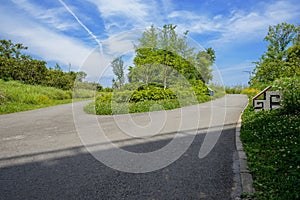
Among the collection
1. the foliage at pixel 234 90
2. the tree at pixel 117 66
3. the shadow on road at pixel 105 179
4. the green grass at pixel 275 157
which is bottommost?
the shadow on road at pixel 105 179

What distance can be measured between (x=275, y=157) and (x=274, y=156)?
2.3 inches

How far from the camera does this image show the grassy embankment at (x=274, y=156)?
2471 mm

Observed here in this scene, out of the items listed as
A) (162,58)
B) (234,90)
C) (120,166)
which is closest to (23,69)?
(162,58)

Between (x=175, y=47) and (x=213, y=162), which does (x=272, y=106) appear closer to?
(x=213, y=162)

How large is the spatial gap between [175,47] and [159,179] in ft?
51.2

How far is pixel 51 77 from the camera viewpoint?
98.0 feet

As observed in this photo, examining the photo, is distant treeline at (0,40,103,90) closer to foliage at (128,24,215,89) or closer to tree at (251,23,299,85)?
foliage at (128,24,215,89)

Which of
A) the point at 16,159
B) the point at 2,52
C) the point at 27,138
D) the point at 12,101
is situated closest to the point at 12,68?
the point at 2,52

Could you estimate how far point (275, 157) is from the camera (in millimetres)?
3471

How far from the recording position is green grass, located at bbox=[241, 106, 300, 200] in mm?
2468

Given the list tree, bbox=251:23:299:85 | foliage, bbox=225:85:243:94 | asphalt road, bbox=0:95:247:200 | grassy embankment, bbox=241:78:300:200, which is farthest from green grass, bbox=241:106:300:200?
foliage, bbox=225:85:243:94

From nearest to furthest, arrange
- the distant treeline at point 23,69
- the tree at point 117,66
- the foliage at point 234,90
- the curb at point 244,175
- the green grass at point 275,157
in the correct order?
the green grass at point 275,157, the curb at point 244,175, the tree at point 117,66, the distant treeline at point 23,69, the foliage at point 234,90

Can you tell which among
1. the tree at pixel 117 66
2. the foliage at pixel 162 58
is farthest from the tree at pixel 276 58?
the tree at pixel 117 66

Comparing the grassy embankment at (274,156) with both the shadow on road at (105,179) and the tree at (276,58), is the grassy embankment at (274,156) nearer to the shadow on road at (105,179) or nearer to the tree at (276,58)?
the shadow on road at (105,179)
